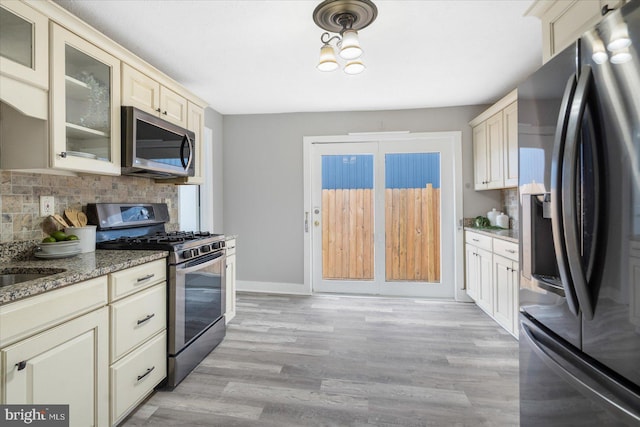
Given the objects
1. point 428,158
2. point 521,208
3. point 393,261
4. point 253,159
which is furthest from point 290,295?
point 521,208

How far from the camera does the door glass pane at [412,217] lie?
4.01 m

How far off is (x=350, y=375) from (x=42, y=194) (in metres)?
2.32

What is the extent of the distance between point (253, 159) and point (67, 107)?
2546 millimetres

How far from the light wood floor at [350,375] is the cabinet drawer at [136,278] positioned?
73cm

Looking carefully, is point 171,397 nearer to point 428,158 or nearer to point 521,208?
point 521,208

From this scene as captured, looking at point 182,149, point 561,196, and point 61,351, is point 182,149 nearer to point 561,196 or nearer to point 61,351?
point 61,351

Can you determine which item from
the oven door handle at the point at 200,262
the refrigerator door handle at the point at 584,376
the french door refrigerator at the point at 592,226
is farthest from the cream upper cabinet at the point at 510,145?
the oven door handle at the point at 200,262

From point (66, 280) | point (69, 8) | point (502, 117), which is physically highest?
point (69, 8)

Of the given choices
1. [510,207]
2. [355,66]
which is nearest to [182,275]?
[355,66]

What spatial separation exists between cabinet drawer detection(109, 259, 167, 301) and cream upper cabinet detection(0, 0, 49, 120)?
0.92 metres

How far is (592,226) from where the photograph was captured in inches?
34.5

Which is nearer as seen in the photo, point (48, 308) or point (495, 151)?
point (48, 308)

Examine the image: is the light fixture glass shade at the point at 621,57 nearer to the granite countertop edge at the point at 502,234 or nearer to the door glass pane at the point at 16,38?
the granite countertop edge at the point at 502,234

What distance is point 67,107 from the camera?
177cm
